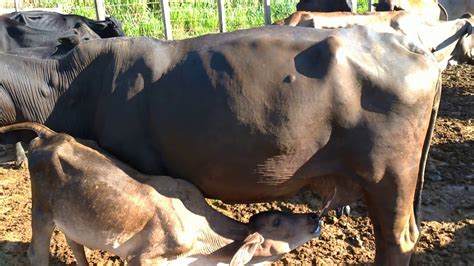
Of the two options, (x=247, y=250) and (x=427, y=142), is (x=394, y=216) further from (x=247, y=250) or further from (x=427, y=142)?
(x=247, y=250)

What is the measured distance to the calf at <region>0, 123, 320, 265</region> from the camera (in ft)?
9.77

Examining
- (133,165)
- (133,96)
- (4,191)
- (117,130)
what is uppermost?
(133,96)

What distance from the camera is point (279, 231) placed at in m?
3.34

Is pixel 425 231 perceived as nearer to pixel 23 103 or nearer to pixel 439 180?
pixel 439 180

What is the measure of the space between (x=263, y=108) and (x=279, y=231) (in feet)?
2.85

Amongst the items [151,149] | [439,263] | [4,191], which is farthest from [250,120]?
[4,191]

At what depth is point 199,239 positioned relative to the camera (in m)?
3.14

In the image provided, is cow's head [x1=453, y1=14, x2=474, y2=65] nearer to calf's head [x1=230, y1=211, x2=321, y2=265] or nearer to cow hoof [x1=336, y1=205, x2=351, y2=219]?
cow hoof [x1=336, y1=205, x2=351, y2=219]

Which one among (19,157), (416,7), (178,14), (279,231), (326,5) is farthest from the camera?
(178,14)

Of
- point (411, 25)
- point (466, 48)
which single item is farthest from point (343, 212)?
point (466, 48)

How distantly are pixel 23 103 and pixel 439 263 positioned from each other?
10.4 feet

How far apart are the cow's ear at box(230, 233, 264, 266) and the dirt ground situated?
1157mm

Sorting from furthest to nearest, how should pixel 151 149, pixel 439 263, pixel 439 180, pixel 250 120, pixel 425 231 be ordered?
pixel 439 180 → pixel 425 231 → pixel 439 263 → pixel 151 149 → pixel 250 120

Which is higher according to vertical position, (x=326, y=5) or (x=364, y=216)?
(x=326, y=5)
